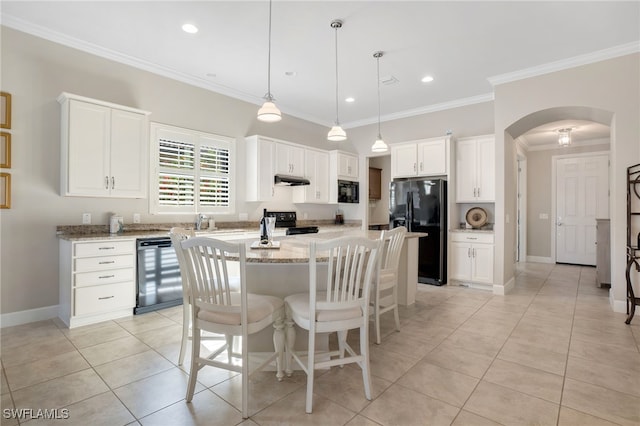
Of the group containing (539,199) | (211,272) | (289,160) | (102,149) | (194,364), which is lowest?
(194,364)

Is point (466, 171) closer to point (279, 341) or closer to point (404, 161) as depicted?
point (404, 161)

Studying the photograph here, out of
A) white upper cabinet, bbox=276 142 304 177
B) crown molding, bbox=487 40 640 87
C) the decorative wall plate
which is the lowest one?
the decorative wall plate

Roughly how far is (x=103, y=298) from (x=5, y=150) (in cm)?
172

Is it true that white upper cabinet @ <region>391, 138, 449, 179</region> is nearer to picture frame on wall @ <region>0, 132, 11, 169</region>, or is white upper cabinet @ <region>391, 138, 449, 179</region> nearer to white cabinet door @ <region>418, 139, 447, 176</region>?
white cabinet door @ <region>418, 139, 447, 176</region>

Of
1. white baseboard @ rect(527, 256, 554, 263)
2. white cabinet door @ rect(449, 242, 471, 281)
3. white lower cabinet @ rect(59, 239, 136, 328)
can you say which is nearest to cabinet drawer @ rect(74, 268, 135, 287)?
white lower cabinet @ rect(59, 239, 136, 328)

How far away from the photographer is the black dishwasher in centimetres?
353

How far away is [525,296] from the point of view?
4.33 metres

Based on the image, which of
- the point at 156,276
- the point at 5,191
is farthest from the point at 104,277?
the point at 5,191

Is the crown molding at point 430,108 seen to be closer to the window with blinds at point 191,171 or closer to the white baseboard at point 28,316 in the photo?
the window with blinds at point 191,171

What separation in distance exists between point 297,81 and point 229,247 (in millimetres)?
3506

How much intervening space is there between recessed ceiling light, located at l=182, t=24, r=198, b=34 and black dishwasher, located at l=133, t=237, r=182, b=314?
225cm

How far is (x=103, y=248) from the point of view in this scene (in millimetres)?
3273

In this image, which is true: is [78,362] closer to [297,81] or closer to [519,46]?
[297,81]

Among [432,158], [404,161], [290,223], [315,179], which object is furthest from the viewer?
[315,179]
